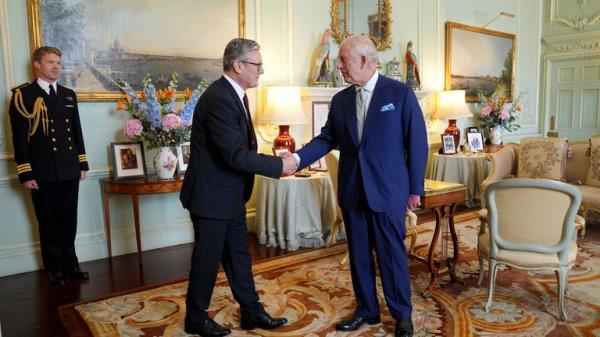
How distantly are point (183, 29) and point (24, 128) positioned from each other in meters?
1.67

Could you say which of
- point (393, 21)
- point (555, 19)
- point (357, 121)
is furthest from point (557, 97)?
point (357, 121)

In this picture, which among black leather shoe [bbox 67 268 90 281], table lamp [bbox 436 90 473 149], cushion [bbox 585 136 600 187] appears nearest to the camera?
black leather shoe [bbox 67 268 90 281]

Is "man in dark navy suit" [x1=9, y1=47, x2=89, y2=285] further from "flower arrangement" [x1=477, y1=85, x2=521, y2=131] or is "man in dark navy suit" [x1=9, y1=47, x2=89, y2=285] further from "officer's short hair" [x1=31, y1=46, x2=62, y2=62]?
"flower arrangement" [x1=477, y1=85, x2=521, y2=131]

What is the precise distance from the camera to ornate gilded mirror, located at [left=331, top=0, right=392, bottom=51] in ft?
17.9

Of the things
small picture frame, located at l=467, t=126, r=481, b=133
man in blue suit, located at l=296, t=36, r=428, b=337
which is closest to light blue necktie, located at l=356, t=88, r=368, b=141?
man in blue suit, located at l=296, t=36, r=428, b=337

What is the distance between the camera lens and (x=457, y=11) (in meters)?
6.77

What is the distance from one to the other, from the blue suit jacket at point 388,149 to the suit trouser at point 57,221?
233 cm

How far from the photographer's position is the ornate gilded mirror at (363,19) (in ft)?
17.9

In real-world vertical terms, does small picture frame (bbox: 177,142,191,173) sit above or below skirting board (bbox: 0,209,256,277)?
above

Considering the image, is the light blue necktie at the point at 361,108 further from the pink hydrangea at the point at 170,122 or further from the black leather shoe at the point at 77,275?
the black leather shoe at the point at 77,275

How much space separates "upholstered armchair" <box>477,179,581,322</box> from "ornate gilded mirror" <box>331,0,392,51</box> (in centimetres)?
320

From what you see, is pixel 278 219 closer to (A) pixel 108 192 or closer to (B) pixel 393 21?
(A) pixel 108 192

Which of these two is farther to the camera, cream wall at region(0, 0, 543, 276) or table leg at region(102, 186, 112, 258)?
table leg at region(102, 186, 112, 258)

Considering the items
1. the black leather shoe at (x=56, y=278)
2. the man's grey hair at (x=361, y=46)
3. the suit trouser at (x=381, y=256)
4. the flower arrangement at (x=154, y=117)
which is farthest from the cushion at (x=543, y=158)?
the black leather shoe at (x=56, y=278)
